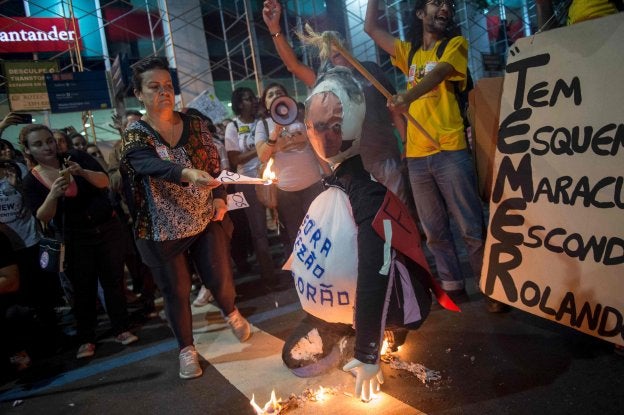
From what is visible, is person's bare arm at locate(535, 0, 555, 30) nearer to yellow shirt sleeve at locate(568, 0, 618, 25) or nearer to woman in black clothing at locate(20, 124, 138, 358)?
yellow shirt sleeve at locate(568, 0, 618, 25)

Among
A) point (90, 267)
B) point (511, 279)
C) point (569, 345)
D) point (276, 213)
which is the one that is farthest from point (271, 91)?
point (569, 345)

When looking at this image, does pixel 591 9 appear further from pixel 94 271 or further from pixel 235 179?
pixel 94 271

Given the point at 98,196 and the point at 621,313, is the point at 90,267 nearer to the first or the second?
the point at 98,196

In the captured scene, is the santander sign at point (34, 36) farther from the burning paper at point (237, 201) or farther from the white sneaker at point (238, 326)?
the white sneaker at point (238, 326)

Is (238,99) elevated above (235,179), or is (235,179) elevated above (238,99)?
(238,99)

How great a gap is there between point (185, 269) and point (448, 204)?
5.95ft

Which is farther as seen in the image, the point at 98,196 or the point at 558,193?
the point at 98,196

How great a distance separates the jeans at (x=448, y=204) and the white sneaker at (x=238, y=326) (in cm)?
148

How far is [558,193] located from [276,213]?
259 centimetres

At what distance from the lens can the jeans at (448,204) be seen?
10.3ft

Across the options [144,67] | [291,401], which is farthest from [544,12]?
[291,401]

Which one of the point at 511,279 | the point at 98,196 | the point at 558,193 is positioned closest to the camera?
the point at 558,193

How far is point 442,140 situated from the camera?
314cm

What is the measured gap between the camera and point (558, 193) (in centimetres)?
231
